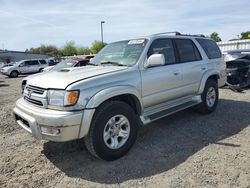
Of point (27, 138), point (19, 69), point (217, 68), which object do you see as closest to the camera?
point (27, 138)

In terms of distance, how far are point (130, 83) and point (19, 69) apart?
76.9 feet

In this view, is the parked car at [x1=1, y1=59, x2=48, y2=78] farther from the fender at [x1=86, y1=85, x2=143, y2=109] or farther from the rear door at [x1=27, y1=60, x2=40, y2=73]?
the fender at [x1=86, y1=85, x2=143, y2=109]

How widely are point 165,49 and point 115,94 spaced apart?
175 centimetres

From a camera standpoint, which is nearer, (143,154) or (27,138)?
(143,154)

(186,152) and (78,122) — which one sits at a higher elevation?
(78,122)

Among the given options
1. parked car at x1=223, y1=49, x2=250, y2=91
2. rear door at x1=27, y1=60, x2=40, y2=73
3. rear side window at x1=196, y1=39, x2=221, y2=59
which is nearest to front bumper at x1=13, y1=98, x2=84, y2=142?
rear side window at x1=196, y1=39, x2=221, y2=59

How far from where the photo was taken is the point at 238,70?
9.25 metres

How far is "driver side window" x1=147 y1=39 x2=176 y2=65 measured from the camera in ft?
14.9

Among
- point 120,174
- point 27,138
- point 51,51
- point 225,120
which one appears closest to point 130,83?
point 120,174

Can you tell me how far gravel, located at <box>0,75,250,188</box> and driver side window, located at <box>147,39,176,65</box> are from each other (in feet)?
4.78

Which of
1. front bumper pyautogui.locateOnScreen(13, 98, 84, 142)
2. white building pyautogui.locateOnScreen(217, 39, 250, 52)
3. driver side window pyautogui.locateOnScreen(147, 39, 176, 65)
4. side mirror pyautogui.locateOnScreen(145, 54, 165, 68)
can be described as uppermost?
white building pyautogui.locateOnScreen(217, 39, 250, 52)

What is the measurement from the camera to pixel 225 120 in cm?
549

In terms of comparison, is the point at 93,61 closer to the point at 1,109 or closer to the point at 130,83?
the point at 130,83

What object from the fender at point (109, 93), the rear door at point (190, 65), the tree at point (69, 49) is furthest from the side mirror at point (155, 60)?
the tree at point (69, 49)
